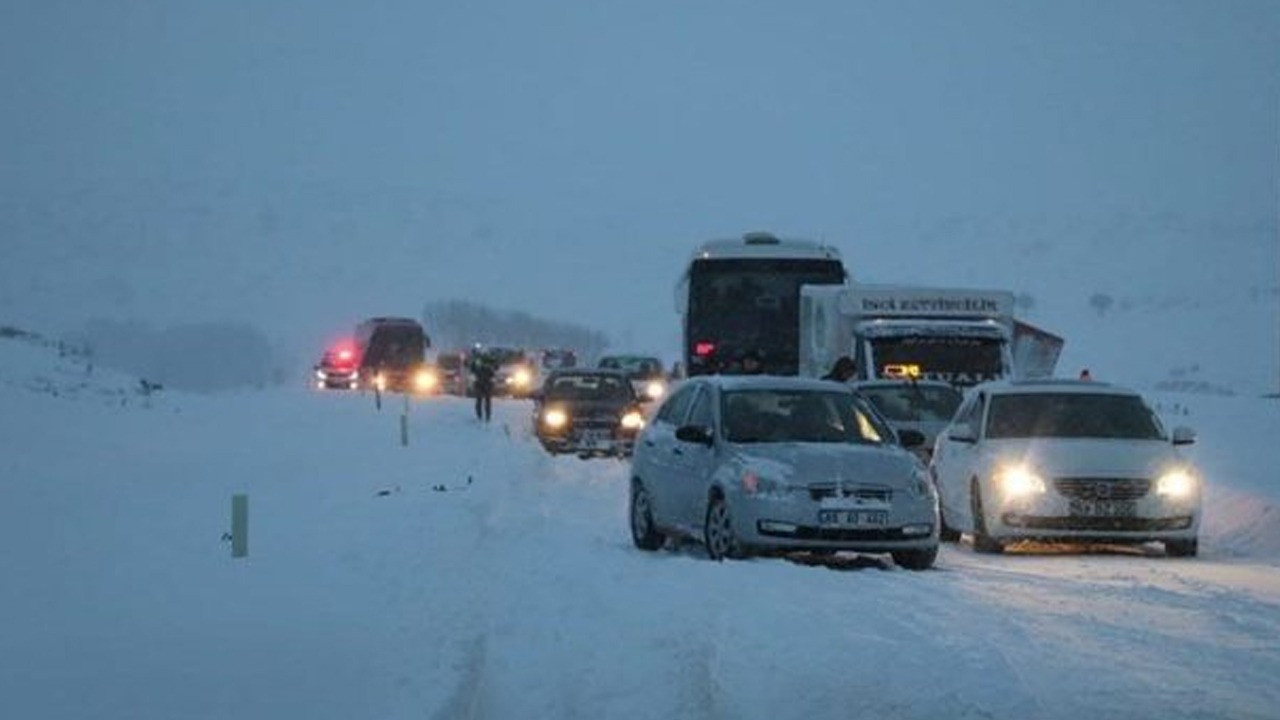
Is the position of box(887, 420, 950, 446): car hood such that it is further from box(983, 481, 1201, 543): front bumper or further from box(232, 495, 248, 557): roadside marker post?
box(232, 495, 248, 557): roadside marker post

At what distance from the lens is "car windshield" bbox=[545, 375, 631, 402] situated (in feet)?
108

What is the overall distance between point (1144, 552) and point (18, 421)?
2392cm

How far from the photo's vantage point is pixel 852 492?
47.6ft

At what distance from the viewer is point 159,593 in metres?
12.8

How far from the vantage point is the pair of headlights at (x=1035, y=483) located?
1666 centimetres

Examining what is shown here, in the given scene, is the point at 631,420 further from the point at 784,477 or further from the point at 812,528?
the point at 812,528

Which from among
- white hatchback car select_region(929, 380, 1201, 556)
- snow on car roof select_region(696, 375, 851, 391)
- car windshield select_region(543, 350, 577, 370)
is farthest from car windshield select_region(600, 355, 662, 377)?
snow on car roof select_region(696, 375, 851, 391)

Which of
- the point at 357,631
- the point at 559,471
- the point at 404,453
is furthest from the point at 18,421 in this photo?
the point at 357,631

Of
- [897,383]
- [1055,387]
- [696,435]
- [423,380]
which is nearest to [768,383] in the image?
[696,435]

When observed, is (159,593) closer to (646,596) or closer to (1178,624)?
(646,596)

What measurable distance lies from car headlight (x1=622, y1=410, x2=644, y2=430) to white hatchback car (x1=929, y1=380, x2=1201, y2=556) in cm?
1424

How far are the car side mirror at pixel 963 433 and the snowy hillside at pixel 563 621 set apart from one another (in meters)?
1.09

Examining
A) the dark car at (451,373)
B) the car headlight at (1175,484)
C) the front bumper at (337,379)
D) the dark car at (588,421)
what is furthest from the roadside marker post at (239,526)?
the front bumper at (337,379)

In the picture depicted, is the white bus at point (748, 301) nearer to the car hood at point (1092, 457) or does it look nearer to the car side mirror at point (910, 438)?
the car hood at point (1092, 457)
